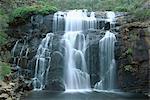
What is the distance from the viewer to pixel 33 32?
17.6m

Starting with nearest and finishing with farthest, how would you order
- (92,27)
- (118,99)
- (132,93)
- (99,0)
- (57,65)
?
(118,99) < (132,93) < (57,65) < (92,27) < (99,0)

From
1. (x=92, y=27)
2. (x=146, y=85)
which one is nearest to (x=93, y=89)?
(x=146, y=85)

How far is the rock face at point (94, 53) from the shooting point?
15.2 metres

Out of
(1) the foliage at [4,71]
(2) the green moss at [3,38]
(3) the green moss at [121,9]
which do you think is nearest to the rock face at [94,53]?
(2) the green moss at [3,38]

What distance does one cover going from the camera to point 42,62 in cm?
1625

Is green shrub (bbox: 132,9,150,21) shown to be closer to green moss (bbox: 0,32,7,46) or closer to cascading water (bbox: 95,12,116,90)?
cascading water (bbox: 95,12,116,90)

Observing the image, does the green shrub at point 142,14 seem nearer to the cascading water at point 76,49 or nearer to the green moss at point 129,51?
the green moss at point 129,51

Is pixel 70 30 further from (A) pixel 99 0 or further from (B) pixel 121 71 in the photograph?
(A) pixel 99 0

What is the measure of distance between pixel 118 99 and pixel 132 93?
164 cm

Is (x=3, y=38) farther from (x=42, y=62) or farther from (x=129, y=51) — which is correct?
(x=129, y=51)

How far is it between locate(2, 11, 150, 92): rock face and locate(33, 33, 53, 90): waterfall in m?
0.19

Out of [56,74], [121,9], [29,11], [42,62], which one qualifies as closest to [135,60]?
[56,74]

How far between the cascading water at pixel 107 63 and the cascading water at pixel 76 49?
2.20 feet

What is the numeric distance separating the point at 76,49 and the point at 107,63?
1.60 metres
